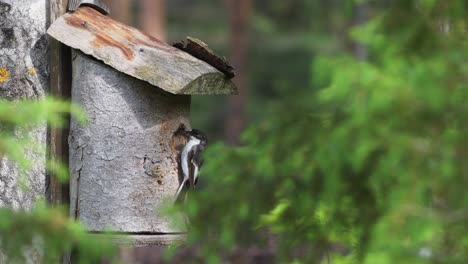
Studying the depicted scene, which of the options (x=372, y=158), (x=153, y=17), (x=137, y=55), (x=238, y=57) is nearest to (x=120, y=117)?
(x=137, y=55)

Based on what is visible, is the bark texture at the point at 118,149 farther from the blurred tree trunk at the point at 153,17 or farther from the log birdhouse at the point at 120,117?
the blurred tree trunk at the point at 153,17

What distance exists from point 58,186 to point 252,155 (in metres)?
1.98

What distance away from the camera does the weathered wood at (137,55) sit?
200 inches

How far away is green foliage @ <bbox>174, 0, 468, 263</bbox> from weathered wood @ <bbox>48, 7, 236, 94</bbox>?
1264 millimetres

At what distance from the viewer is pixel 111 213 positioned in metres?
5.22

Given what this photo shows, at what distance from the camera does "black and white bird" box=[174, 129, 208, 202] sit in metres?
5.28

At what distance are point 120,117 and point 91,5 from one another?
0.69 metres

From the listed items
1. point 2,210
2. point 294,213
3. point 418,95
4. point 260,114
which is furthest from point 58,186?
point 260,114

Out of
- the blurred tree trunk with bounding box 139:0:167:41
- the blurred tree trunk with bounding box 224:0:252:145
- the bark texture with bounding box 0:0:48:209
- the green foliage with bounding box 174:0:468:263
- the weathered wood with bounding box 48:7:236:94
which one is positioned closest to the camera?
the green foliage with bounding box 174:0:468:263

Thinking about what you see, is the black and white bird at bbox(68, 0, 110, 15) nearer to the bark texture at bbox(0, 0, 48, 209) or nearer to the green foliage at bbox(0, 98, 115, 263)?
the bark texture at bbox(0, 0, 48, 209)

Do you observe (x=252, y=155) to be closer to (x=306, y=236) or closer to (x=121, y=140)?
(x=306, y=236)

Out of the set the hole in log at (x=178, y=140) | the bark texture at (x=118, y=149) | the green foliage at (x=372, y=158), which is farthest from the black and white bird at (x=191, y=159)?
the green foliage at (x=372, y=158)

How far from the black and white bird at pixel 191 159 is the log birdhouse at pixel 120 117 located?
0.42 feet

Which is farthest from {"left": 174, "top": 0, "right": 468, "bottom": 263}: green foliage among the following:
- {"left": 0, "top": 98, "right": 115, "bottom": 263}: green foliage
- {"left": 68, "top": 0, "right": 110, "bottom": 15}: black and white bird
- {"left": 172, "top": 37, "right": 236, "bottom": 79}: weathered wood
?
{"left": 68, "top": 0, "right": 110, "bottom": 15}: black and white bird
